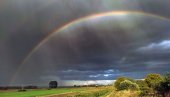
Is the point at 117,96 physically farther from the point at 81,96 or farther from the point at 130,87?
the point at 81,96

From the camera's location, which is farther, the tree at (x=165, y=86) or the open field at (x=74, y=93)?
the open field at (x=74, y=93)

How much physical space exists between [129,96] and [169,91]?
6072 mm

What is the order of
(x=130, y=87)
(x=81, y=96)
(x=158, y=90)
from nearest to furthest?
(x=158, y=90), (x=130, y=87), (x=81, y=96)

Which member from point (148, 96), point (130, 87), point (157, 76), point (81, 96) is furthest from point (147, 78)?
point (148, 96)

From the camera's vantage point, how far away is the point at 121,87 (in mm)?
59062

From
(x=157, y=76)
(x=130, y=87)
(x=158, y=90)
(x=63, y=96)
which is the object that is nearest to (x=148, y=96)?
(x=158, y=90)

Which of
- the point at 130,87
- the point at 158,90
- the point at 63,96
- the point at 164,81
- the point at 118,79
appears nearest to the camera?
the point at 164,81

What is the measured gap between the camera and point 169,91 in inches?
1849

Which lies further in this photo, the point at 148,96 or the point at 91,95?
the point at 91,95

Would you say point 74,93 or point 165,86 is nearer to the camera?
point 165,86

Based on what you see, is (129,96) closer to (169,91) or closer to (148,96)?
(148,96)

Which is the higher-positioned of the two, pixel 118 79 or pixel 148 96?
pixel 118 79

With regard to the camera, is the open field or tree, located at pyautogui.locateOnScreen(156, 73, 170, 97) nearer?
tree, located at pyautogui.locateOnScreen(156, 73, 170, 97)

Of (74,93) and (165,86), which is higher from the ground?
(74,93)
